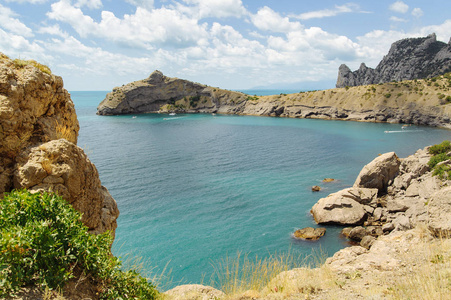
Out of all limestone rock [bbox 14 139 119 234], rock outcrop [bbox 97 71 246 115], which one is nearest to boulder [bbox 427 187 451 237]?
limestone rock [bbox 14 139 119 234]

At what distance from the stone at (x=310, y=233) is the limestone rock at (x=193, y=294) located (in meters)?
21.5

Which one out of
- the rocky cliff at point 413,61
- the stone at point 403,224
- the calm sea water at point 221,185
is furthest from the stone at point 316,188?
the rocky cliff at point 413,61

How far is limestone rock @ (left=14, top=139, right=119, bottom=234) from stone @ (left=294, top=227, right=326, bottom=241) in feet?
76.5

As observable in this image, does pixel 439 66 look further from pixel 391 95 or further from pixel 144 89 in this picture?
pixel 144 89

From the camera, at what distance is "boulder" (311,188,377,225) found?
107 feet

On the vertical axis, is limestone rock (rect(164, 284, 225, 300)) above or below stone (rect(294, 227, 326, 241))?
above

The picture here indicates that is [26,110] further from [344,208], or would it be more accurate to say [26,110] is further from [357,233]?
[344,208]

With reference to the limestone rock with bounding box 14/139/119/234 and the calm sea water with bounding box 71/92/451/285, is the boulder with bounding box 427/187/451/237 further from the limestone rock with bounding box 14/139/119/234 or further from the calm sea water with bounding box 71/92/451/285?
the limestone rock with bounding box 14/139/119/234

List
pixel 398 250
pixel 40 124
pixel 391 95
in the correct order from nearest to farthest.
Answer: pixel 40 124 < pixel 398 250 < pixel 391 95

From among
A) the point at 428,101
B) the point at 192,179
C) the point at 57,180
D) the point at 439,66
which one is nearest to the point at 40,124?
the point at 57,180

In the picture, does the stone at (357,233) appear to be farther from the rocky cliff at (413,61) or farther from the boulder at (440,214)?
the rocky cliff at (413,61)

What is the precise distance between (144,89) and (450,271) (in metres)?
173

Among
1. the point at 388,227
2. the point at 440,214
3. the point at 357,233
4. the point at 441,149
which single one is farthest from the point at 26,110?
the point at 441,149

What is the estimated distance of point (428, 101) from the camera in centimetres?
10819
